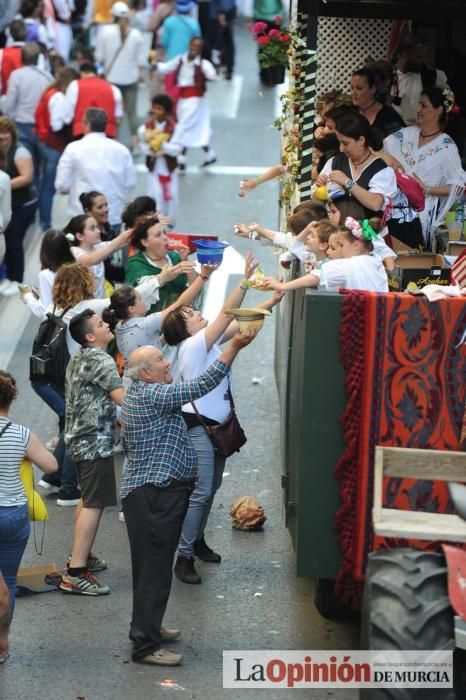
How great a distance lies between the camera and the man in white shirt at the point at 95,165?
44.8 feet

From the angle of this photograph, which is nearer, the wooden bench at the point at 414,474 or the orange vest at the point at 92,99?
the wooden bench at the point at 414,474

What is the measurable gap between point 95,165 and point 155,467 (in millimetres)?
7024

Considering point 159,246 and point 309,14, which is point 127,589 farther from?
point 309,14

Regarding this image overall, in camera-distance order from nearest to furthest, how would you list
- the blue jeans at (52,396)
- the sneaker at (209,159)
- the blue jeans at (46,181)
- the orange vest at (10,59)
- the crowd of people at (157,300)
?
the crowd of people at (157,300) → the blue jeans at (52,396) → the blue jeans at (46,181) → the orange vest at (10,59) → the sneaker at (209,159)

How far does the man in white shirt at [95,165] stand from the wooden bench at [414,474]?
7.80 metres

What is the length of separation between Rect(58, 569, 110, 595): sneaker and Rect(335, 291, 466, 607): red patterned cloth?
2.26 m

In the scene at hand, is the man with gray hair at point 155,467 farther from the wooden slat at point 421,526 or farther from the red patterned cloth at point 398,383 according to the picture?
the wooden slat at point 421,526

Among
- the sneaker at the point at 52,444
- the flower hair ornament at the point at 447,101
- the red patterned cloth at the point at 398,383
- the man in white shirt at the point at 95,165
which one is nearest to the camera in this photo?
the red patterned cloth at the point at 398,383

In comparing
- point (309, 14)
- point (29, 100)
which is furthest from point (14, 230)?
point (309, 14)

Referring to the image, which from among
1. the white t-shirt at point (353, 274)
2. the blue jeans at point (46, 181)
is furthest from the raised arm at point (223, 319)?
the blue jeans at point (46, 181)

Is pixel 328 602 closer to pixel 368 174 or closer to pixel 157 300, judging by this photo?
pixel 368 174

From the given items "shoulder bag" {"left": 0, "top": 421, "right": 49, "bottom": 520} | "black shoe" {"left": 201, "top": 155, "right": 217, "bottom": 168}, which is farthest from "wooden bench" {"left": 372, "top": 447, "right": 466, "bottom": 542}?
"black shoe" {"left": 201, "top": 155, "right": 217, "bottom": 168}

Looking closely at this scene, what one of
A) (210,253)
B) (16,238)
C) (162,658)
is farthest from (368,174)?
(16,238)

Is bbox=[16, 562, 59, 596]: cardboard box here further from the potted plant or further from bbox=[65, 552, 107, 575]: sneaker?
the potted plant
